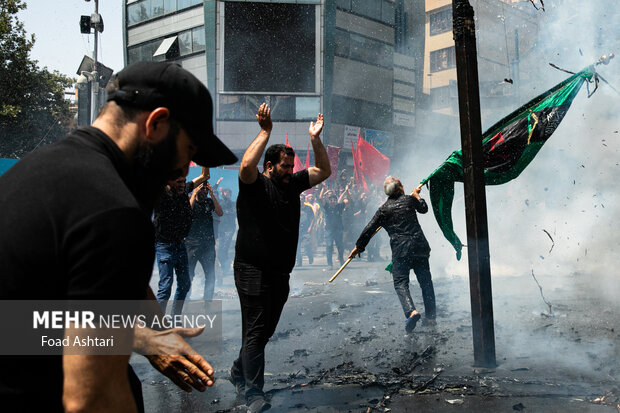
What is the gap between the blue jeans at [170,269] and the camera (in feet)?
19.9

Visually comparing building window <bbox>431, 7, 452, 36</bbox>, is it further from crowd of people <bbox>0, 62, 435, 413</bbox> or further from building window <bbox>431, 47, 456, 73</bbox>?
crowd of people <bbox>0, 62, 435, 413</bbox>

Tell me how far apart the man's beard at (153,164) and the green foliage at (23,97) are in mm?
19999

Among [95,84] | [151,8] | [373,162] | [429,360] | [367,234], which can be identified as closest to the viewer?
[429,360]

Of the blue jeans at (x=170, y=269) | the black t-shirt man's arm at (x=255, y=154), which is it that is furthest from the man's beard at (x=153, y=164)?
the blue jeans at (x=170, y=269)

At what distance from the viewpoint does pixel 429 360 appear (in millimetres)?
5164

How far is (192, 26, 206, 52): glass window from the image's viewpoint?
2686cm

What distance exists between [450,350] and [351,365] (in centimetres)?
119

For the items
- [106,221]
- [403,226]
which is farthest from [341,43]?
[106,221]

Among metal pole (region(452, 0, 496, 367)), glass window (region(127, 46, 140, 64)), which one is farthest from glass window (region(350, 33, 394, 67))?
metal pole (region(452, 0, 496, 367))

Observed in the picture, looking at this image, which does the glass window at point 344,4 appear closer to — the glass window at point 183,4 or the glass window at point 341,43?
the glass window at point 341,43

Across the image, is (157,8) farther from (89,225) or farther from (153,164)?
(89,225)

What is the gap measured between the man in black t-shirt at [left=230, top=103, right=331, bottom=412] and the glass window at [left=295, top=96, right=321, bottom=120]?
71.8 ft

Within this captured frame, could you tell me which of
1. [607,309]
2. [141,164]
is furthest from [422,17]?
[141,164]

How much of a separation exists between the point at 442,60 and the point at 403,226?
156ft
